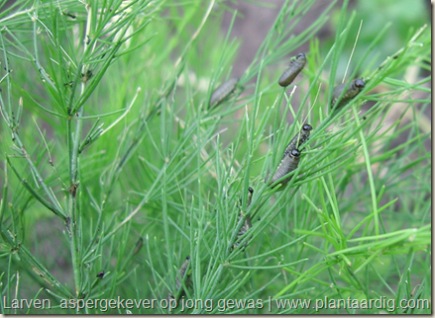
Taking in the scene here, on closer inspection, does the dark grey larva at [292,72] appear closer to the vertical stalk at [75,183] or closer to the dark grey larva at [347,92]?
the dark grey larva at [347,92]

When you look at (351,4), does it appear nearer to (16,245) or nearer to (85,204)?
(85,204)

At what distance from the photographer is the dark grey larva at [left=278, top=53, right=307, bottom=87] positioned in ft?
1.62

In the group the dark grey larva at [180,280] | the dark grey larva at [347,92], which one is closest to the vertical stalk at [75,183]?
the dark grey larva at [180,280]

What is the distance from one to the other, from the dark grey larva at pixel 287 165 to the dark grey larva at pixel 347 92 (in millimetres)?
46

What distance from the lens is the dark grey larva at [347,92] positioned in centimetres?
42

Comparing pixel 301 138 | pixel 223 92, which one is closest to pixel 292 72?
pixel 301 138

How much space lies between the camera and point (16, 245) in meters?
0.53

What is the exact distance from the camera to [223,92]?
66 cm

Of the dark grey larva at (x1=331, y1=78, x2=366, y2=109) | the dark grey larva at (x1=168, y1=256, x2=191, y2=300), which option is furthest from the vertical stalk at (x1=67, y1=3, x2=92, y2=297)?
the dark grey larva at (x1=331, y1=78, x2=366, y2=109)

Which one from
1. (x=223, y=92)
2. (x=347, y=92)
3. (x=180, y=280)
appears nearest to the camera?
(x=347, y=92)

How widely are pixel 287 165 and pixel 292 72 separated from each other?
0.09 m

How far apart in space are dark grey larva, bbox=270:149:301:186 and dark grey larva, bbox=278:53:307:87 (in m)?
0.07

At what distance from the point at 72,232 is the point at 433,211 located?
0.98 ft

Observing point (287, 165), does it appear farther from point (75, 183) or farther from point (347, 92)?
point (75, 183)
